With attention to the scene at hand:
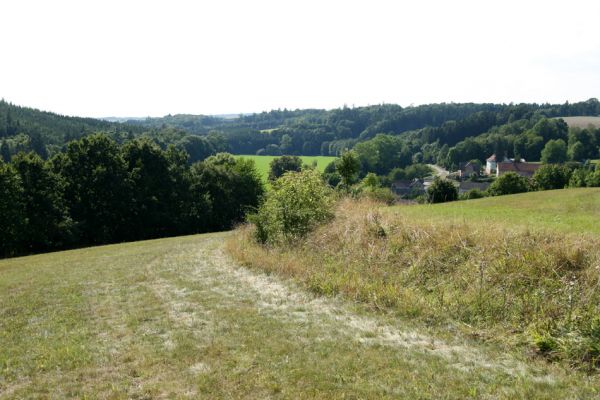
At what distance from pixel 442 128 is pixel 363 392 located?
15300 cm

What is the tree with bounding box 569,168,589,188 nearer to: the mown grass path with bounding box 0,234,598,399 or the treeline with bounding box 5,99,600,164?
the treeline with bounding box 5,99,600,164

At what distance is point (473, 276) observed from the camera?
34.9 feet

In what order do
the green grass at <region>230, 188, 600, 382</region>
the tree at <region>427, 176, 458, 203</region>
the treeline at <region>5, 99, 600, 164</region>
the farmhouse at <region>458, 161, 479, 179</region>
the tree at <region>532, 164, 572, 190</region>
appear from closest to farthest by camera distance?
the green grass at <region>230, 188, 600, 382</region> → the tree at <region>427, 176, 458, 203</region> → the tree at <region>532, 164, 572, 190</region> → the treeline at <region>5, 99, 600, 164</region> → the farmhouse at <region>458, 161, 479, 179</region>

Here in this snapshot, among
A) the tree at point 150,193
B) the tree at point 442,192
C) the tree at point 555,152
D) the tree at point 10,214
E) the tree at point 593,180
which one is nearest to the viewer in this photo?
the tree at point 10,214

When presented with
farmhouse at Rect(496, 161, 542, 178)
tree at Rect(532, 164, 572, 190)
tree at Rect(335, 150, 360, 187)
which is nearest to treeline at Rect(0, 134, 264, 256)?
tree at Rect(335, 150, 360, 187)

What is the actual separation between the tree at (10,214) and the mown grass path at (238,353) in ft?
80.6

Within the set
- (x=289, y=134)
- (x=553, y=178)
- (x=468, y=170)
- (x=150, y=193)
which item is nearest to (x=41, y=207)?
(x=150, y=193)

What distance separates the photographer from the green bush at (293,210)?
59.7 ft

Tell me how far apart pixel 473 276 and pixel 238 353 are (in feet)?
19.3

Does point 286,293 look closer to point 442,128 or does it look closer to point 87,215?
point 87,215

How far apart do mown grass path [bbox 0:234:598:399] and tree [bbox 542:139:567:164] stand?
114 m

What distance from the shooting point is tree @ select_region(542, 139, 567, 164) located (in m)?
109

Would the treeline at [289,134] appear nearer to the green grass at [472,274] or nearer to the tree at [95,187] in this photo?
the tree at [95,187]

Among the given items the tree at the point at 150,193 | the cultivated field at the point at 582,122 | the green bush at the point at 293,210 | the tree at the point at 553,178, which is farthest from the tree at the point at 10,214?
the cultivated field at the point at 582,122
